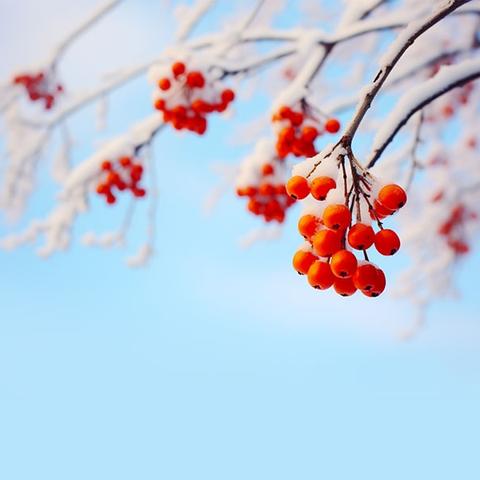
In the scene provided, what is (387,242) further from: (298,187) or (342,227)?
(298,187)

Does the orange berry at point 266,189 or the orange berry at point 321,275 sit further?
the orange berry at point 266,189

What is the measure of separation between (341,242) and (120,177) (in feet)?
8.15

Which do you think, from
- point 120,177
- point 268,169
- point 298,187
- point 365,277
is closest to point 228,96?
point 268,169

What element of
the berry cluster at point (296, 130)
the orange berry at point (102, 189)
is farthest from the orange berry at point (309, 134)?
the orange berry at point (102, 189)

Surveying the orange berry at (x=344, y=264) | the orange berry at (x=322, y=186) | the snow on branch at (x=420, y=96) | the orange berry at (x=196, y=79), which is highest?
the orange berry at (x=196, y=79)

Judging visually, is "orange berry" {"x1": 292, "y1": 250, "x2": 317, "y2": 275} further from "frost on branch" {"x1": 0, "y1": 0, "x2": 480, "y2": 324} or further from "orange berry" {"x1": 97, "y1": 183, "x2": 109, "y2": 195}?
"orange berry" {"x1": 97, "y1": 183, "x2": 109, "y2": 195}

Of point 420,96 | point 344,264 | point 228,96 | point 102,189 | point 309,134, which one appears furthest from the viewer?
point 102,189

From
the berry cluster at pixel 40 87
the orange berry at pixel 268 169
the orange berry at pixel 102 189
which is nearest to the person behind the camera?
the orange berry at pixel 268 169

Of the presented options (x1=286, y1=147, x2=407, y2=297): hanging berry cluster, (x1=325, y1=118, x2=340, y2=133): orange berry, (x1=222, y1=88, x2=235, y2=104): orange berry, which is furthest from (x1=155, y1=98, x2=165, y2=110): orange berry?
(x1=286, y1=147, x2=407, y2=297): hanging berry cluster

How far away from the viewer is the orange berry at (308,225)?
1615 mm

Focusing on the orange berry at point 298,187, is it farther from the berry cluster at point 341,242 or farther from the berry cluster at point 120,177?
the berry cluster at point 120,177

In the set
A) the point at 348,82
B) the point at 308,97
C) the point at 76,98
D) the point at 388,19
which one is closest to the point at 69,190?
the point at 76,98

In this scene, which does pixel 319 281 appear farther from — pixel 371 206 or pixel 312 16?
pixel 312 16

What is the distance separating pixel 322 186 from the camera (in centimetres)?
161
